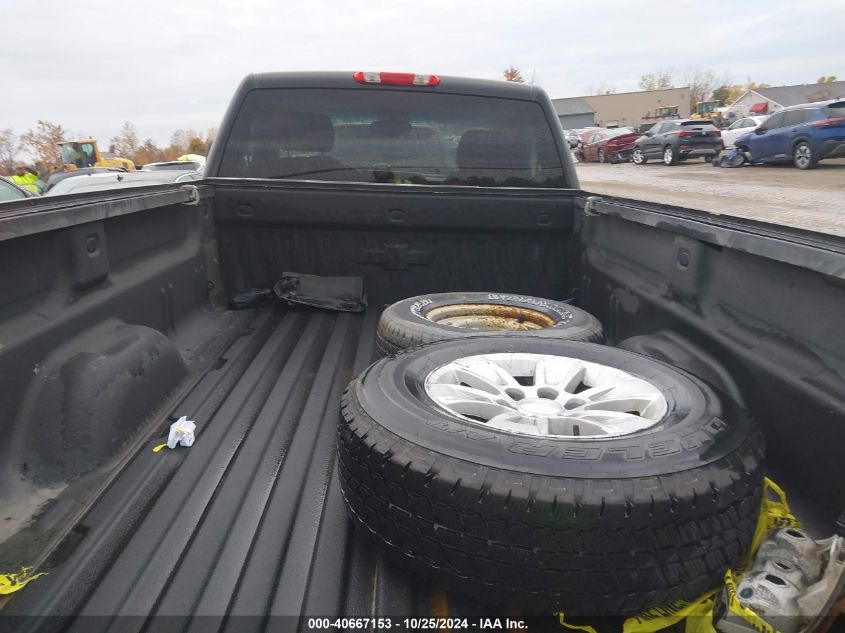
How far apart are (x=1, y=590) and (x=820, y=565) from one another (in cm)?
187

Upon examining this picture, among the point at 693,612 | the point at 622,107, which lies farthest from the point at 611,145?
the point at 622,107

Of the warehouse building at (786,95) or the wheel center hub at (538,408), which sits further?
the warehouse building at (786,95)

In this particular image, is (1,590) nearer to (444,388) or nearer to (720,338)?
(444,388)

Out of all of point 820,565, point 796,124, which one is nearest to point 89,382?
point 820,565

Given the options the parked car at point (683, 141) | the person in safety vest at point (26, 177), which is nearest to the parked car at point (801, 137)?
the parked car at point (683, 141)

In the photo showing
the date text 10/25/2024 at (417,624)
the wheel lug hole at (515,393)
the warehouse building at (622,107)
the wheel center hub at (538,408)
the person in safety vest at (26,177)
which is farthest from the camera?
the warehouse building at (622,107)

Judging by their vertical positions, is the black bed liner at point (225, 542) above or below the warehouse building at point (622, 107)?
below

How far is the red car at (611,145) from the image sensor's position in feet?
105

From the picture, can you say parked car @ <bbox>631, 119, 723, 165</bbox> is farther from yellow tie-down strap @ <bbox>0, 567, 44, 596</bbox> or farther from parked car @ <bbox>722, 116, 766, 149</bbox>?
yellow tie-down strap @ <bbox>0, 567, 44, 596</bbox>

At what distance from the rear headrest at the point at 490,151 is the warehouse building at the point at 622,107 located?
77.6m

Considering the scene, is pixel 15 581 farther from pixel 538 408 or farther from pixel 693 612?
pixel 693 612

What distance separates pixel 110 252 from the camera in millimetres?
2451

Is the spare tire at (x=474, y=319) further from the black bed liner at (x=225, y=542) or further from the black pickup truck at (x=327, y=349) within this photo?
the black bed liner at (x=225, y=542)

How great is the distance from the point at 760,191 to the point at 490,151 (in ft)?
45.7
